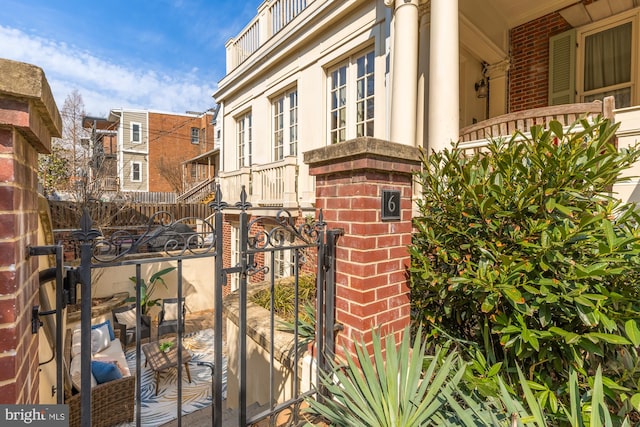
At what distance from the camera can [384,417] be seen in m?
1.58

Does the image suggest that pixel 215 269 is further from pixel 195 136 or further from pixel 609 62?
pixel 195 136

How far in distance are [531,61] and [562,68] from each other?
608mm

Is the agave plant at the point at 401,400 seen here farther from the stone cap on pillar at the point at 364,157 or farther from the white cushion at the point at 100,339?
the white cushion at the point at 100,339

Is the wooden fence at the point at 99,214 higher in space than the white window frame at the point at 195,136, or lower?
lower

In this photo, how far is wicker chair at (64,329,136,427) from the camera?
4.20m

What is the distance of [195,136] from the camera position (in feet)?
90.5

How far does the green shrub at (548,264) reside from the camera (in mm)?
1646

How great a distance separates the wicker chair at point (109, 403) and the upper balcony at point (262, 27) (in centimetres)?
792

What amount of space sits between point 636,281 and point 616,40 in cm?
603

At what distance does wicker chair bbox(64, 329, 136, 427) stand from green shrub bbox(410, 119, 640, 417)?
4.82 meters

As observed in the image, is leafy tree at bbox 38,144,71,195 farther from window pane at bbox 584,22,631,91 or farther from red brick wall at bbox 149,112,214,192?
window pane at bbox 584,22,631,91

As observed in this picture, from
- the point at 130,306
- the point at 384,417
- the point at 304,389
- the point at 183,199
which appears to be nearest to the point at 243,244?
the point at 384,417

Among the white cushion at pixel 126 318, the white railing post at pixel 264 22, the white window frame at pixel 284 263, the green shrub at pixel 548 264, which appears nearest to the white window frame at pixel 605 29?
the green shrub at pixel 548 264

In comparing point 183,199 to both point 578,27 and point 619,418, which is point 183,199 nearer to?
point 578,27
